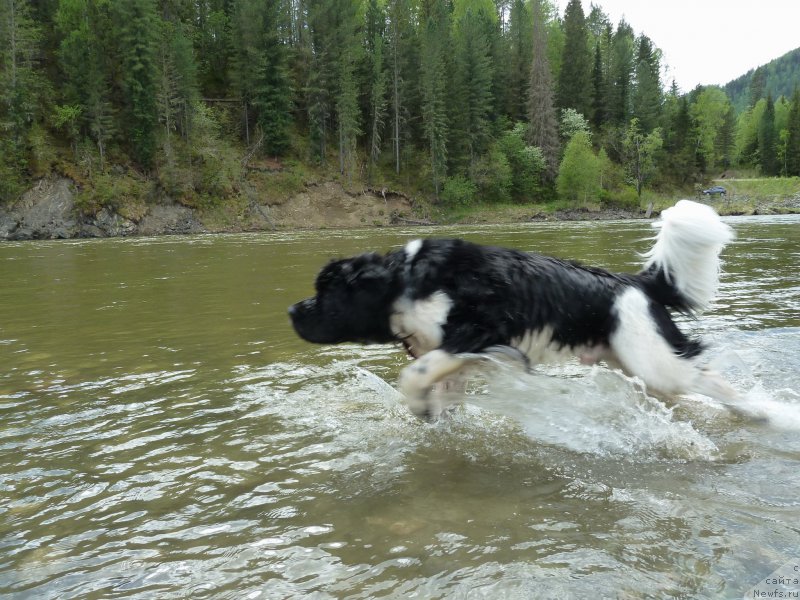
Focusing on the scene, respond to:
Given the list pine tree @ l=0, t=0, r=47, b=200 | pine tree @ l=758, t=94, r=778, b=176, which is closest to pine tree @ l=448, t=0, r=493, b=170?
pine tree @ l=0, t=0, r=47, b=200

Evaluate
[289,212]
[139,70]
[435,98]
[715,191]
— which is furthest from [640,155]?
[139,70]

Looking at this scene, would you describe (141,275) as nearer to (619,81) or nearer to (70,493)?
(70,493)

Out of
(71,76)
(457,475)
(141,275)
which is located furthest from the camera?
(71,76)

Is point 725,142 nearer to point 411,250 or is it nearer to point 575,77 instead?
point 575,77

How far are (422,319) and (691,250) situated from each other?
1.93 meters

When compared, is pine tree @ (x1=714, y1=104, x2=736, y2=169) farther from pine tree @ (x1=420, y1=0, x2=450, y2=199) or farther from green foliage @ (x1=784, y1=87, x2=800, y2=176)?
pine tree @ (x1=420, y1=0, x2=450, y2=199)

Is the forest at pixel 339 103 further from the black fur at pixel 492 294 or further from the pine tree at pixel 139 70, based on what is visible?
the black fur at pixel 492 294

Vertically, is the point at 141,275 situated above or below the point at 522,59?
below

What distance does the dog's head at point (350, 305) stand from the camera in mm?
3701

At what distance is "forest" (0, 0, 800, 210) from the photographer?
42.5m

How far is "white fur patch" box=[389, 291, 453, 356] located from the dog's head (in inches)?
3.1

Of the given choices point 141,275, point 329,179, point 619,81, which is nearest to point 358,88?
point 329,179

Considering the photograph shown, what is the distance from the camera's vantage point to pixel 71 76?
42.8 m

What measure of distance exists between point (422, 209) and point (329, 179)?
9.32 metres
